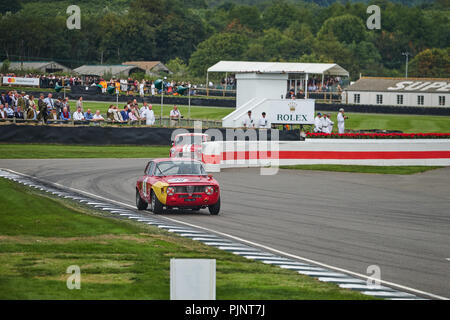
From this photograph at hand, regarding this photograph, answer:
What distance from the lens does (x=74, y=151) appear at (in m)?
35.7

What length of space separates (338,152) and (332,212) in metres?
14.4

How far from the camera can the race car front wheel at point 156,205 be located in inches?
741

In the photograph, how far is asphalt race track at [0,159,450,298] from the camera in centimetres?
1343

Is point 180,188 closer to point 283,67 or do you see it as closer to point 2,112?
point 2,112

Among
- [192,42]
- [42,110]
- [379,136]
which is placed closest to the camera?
[379,136]

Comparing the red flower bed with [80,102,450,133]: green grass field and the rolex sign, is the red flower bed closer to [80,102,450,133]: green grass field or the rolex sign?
the rolex sign

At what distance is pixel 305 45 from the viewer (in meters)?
151

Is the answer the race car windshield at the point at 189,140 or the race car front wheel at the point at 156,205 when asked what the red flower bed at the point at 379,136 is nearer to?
the race car windshield at the point at 189,140

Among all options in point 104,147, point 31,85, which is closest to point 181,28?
point 31,85

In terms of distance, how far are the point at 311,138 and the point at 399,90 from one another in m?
52.4

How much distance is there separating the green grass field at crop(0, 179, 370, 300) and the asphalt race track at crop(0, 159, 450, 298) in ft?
5.53

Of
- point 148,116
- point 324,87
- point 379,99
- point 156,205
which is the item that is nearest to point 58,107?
point 148,116
